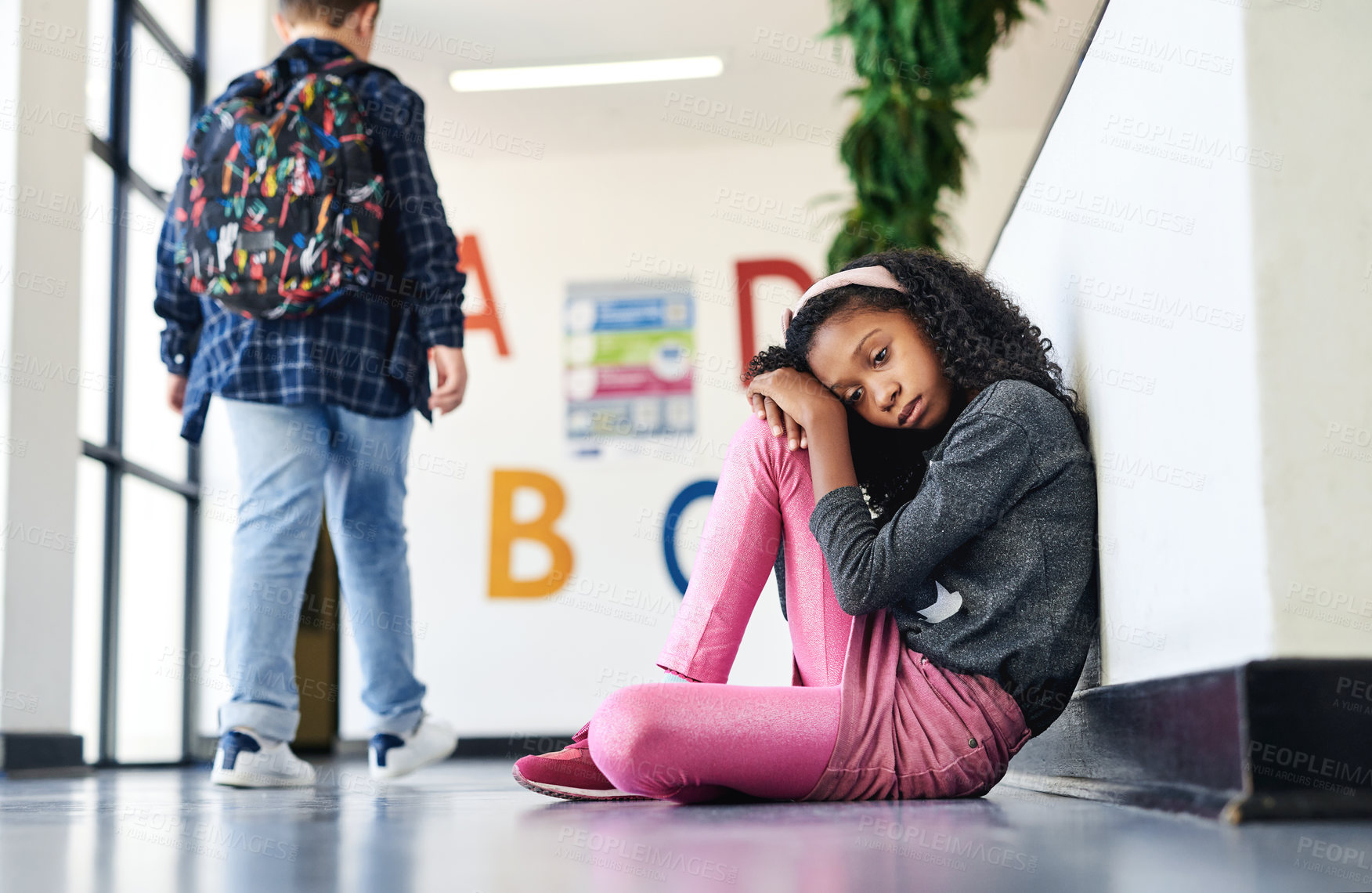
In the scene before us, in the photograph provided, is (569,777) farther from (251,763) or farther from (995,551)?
(251,763)

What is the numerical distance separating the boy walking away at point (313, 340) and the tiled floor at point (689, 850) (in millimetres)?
579

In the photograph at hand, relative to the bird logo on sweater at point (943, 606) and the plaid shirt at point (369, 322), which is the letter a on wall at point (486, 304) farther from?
the bird logo on sweater at point (943, 606)

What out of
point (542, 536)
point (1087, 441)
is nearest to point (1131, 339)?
point (1087, 441)

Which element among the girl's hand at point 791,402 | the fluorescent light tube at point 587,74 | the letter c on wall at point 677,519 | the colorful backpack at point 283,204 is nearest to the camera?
the girl's hand at point 791,402

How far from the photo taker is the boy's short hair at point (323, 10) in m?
1.98

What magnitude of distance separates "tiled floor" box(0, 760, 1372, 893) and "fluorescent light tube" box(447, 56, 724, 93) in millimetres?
4348

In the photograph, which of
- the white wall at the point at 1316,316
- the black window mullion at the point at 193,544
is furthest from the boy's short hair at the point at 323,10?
the black window mullion at the point at 193,544

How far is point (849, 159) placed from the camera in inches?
118

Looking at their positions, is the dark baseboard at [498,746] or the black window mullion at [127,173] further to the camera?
the dark baseboard at [498,746]

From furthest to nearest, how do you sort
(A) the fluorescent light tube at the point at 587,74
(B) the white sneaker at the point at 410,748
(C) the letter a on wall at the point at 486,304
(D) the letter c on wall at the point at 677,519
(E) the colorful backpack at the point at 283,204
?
(C) the letter a on wall at the point at 486,304 → (D) the letter c on wall at the point at 677,519 → (A) the fluorescent light tube at the point at 587,74 → (B) the white sneaker at the point at 410,748 → (E) the colorful backpack at the point at 283,204

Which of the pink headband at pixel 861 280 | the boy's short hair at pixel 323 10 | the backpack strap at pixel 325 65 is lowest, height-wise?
the pink headband at pixel 861 280

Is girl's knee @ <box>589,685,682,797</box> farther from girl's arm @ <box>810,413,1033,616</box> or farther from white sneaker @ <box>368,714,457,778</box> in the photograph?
white sneaker @ <box>368,714,457,778</box>

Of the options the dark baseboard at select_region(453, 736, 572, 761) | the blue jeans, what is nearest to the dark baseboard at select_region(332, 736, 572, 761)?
the dark baseboard at select_region(453, 736, 572, 761)

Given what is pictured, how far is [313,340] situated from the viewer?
181 cm
